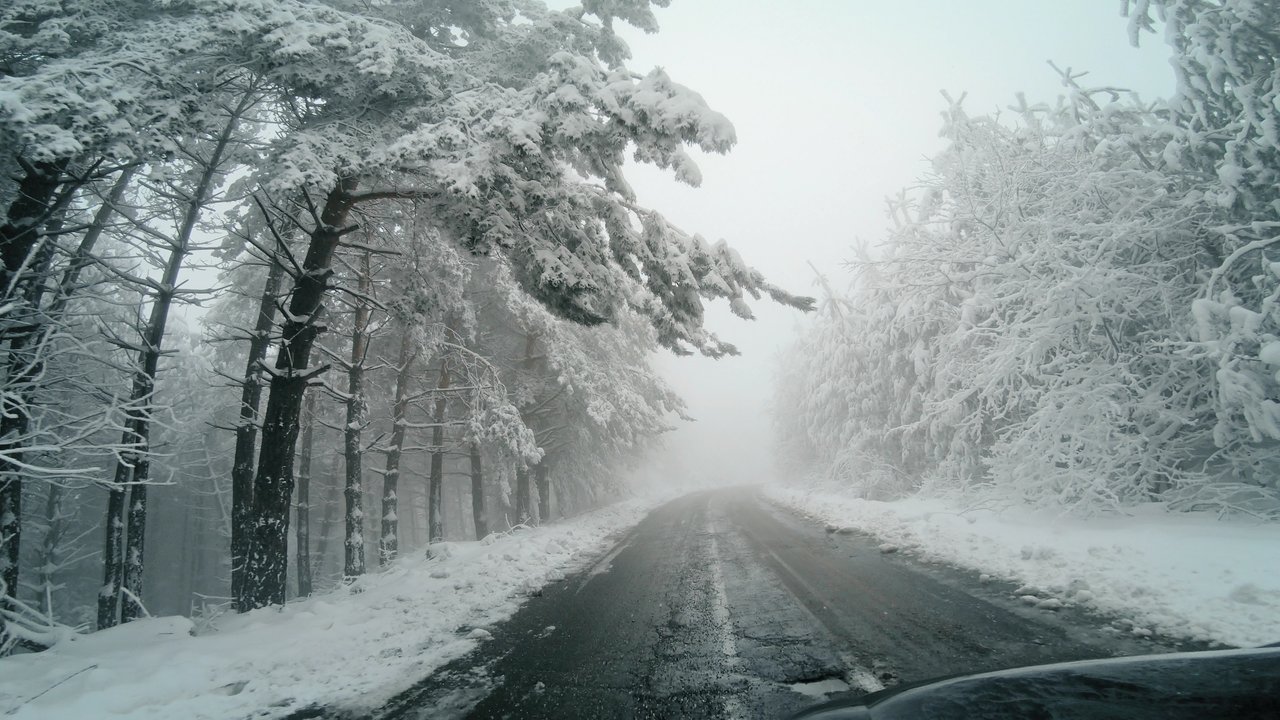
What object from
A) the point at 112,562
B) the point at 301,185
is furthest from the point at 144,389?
the point at 301,185

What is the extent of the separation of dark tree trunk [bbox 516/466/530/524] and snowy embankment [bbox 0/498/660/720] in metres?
9.71

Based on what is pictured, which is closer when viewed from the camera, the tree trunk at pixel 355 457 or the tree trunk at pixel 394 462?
the tree trunk at pixel 355 457

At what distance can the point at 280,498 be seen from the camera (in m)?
7.10

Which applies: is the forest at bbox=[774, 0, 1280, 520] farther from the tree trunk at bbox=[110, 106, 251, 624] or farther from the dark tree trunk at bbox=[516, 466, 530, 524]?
the tree trunk at bbox=[110, 106, 251, 624]

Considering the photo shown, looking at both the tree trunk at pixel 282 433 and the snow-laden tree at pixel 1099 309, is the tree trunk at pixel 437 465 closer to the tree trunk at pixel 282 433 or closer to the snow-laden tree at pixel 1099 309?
the tree trunk at pixel 282 433

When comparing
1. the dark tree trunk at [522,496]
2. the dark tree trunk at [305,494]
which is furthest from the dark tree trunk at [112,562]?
the dark tree trunk at [522,496]

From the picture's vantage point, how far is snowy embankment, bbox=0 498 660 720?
412cm

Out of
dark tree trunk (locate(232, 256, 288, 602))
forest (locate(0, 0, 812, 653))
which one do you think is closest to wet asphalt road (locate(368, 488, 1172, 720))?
forest (locate(0, 0, 812, 653))

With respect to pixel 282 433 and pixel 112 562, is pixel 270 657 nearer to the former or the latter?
pixel 282 433

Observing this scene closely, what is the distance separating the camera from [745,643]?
4.71 meters

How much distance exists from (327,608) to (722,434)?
136m

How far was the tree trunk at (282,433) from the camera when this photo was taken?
6.99 m

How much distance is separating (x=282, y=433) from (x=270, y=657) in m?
3.27

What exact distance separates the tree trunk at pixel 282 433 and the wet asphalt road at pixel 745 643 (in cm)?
366
